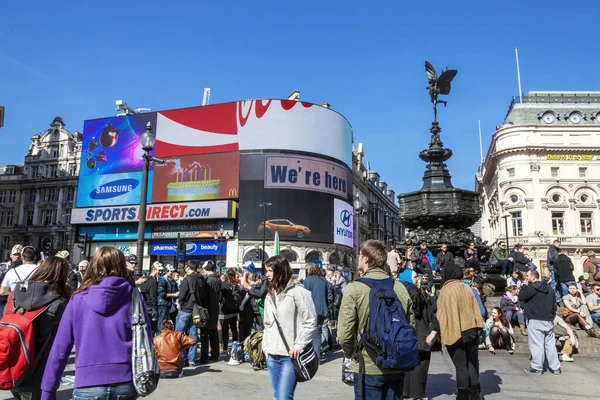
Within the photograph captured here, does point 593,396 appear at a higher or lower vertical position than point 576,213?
lower

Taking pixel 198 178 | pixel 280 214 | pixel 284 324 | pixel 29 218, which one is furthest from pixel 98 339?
pixel 29 218

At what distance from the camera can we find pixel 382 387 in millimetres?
3584

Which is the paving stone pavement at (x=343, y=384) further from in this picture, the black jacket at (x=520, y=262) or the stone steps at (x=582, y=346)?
the black jacket at (x=520, y=262)

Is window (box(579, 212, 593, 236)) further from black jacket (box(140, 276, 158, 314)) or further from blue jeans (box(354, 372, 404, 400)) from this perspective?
blue jeans (box(354, 372, 404, 400))

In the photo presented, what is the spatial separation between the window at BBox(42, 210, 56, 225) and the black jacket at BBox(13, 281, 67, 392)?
66.3 metres

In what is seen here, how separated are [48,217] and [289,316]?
2697 inches

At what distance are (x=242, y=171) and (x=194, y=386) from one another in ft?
143

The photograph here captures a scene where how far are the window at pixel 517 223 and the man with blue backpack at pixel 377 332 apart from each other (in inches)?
2051

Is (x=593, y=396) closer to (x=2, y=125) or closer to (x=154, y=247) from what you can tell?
(x=2, y=125)

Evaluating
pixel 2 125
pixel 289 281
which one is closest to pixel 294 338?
pixel 289 281

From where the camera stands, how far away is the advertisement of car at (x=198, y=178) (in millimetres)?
49812

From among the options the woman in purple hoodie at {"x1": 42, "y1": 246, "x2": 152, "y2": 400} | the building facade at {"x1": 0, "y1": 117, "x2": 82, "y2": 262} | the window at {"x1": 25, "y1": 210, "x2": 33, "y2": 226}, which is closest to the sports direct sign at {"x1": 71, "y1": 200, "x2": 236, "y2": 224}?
the building facade at {"x1": 0, "y1": 117, "x2": 82, "y2": 262}

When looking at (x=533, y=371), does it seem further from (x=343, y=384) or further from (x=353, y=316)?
(x=353, y=316)

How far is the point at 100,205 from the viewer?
5466cm
